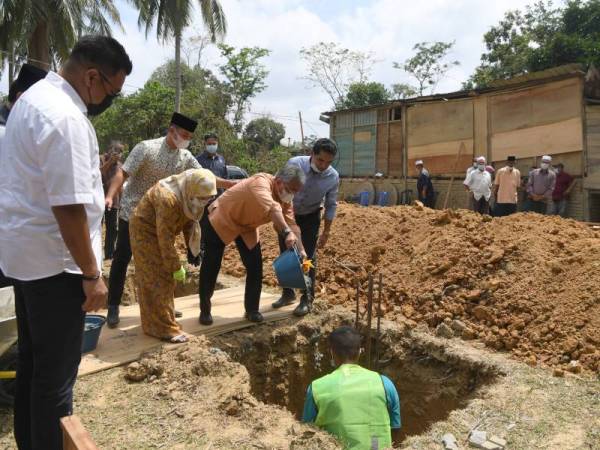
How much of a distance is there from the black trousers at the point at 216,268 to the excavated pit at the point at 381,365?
0.30 m

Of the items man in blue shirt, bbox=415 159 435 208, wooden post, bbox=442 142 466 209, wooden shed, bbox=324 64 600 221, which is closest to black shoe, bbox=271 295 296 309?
→ man in blue shirt, bbox=415 159 435 208

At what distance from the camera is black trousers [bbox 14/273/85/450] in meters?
1.83

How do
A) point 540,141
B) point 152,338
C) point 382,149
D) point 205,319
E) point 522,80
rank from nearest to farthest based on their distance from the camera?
point 152,338
point 205,319
point 540,141
point 522,80
point 382,149


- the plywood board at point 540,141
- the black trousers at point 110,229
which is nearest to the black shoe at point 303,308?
the black trousers at point 110,229

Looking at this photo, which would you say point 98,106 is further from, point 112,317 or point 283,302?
point 283,302

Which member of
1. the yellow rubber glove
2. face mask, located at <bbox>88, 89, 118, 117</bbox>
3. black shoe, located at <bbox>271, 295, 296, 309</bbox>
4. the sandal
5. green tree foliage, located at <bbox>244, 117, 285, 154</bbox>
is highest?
green tree foliage, located at <bbox>244, 117, 285, 154</bbox>

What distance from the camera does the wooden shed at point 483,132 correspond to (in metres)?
11.1

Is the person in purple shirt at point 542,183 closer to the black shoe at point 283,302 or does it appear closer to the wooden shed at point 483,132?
the wooden shed at point 483,132

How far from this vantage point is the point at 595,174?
35.7 feet

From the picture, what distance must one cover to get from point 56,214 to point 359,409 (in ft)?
5.35

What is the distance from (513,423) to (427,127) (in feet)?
40.5

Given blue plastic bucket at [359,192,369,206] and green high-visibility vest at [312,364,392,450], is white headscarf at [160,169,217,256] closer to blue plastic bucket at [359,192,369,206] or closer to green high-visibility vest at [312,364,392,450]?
green high-visibility vest at [312,364,392,450]

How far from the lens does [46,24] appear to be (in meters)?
15.2

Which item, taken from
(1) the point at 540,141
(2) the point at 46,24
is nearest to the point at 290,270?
(1) the point at 540,141
